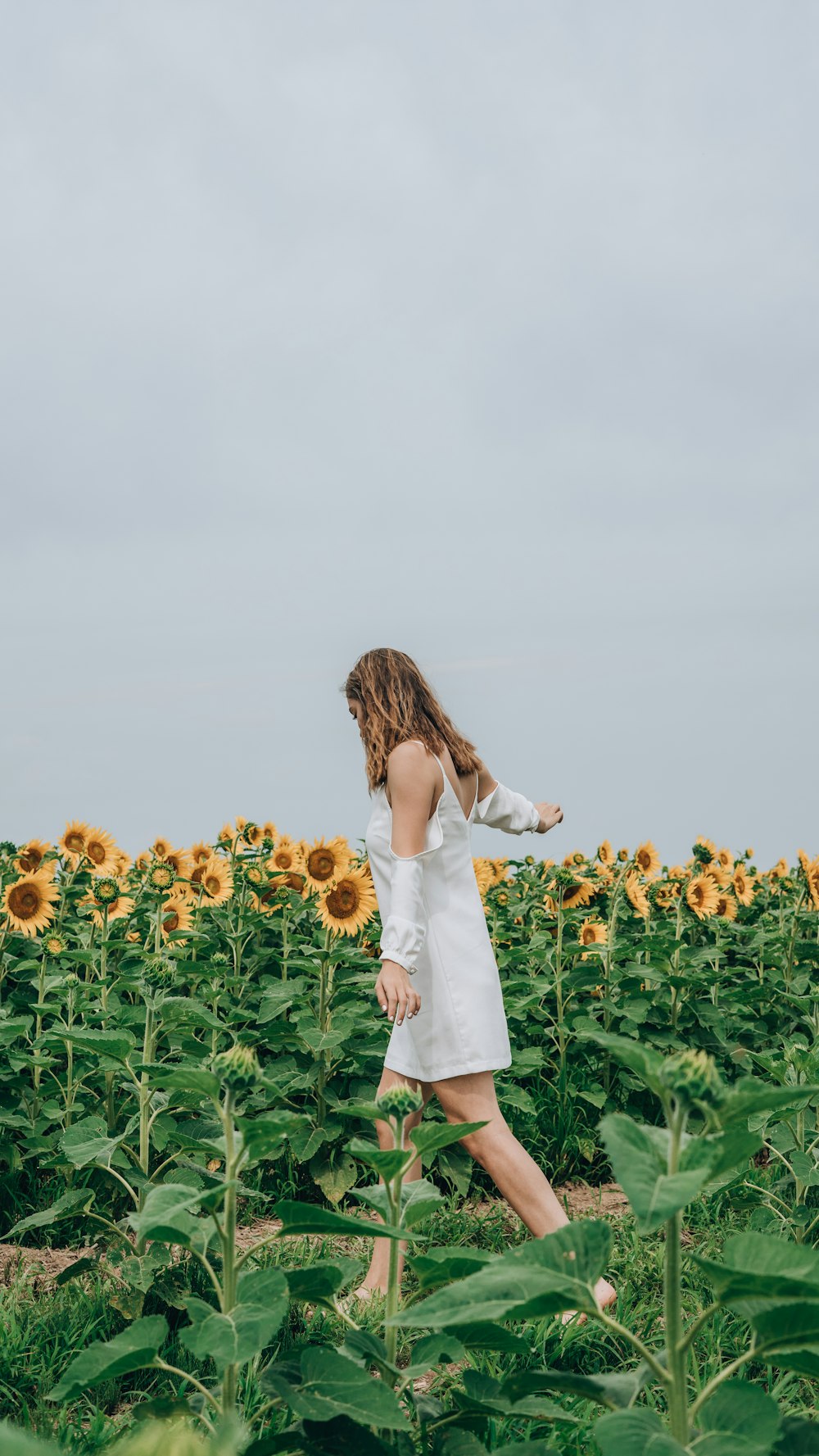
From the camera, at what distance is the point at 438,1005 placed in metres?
3.94

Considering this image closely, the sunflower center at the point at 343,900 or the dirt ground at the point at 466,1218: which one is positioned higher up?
the sunflower center at the point at 343,900

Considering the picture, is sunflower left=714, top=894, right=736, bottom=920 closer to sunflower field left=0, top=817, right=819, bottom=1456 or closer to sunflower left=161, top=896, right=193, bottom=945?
sunflower field left=0, top=817, right=819, bottom=1456

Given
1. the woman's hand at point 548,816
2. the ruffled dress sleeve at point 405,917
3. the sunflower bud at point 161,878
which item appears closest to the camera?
the ruffled dress sleeve at point 405,917

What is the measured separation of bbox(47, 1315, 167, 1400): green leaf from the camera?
191 centimetres

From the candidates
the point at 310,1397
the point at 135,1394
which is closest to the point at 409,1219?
the point at 310,1397

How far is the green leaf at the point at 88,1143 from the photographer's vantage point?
108 inches

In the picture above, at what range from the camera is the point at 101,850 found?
22.4 ft

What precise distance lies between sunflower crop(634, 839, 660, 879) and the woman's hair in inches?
124

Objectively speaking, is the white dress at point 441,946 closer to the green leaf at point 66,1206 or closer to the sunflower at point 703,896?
the green leaf at point 66,1206

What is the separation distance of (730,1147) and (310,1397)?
79 centimetres

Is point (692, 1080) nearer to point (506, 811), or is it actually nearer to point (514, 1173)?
point (514, 1173)

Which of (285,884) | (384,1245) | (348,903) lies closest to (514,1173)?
(384,1245)

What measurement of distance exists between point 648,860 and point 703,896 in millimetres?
521

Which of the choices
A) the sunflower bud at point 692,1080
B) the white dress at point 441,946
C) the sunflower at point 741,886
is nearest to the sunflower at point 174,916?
the white dress at point 441,946
